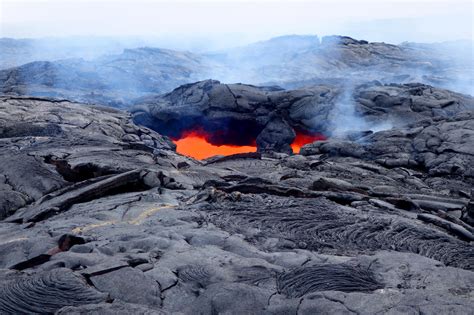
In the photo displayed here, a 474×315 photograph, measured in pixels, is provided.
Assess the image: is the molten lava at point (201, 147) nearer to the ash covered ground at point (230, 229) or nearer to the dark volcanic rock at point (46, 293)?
the ash covered ground at point (230, 229)

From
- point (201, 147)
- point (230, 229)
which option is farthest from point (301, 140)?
point (230, 229)

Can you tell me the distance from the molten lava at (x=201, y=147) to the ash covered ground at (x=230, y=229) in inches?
323

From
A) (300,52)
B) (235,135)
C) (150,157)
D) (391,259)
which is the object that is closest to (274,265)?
(391,259)

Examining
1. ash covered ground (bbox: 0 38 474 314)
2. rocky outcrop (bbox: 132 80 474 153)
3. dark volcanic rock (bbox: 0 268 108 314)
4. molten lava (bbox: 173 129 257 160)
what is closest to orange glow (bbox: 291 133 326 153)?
rocky outcrop (bbox: 132 80 474 153)

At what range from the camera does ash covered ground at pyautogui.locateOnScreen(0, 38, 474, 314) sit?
5.35 metres

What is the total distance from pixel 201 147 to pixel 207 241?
21.2 m

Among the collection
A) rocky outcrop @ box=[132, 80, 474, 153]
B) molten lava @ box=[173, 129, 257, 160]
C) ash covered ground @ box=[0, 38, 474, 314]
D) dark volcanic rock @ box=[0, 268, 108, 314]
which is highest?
dark volcanic rock @ box=[0, 268, 108, 314]

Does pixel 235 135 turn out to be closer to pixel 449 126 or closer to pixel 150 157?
pixel 449 126

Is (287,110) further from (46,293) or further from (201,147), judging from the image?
(46,293)

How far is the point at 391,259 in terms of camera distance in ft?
21.1

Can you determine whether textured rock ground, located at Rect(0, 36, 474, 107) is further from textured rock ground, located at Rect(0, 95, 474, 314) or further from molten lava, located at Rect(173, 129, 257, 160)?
textured rock ground, located at Rect(0, 95, 474, 314)

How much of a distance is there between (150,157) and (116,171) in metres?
1.97

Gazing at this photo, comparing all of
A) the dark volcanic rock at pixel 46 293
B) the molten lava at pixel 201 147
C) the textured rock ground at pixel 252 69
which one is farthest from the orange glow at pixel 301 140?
the dark volcanic rock at pixel 46 293

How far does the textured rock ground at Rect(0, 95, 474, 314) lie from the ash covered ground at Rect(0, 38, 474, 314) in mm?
26
